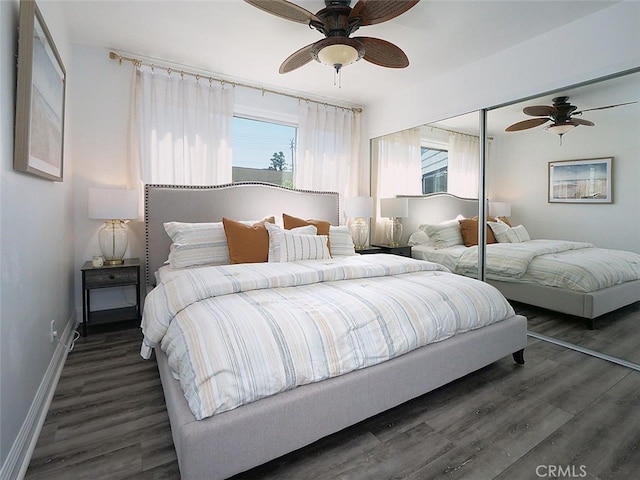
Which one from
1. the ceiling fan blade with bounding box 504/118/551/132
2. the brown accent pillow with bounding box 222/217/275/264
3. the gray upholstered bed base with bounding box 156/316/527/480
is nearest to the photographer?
the gray upholstered bed base with bounding box 156/316/527/480

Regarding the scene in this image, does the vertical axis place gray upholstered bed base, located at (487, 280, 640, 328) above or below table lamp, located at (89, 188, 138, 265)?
below

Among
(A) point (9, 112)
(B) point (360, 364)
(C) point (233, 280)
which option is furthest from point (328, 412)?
(A) point (9, 112)

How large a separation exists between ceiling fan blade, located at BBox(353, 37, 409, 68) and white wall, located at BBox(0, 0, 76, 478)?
196 cm

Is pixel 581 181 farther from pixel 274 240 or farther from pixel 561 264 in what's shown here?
pixel 274 240

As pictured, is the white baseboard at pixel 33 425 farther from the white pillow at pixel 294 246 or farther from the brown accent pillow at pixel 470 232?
the brown accent pillow at pixel 470 232

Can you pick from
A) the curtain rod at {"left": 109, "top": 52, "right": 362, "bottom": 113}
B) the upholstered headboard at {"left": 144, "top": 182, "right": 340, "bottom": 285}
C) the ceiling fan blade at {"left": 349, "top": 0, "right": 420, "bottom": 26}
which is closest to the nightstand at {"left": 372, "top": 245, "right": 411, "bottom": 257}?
the upholstered headboard at {"left": 144, "top": 182, "right": 340, "bottom": 285}

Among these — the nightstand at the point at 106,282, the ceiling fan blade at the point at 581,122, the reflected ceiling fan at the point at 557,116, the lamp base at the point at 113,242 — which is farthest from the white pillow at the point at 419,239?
the lamp base at the point at 113,242

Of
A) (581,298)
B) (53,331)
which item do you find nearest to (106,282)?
(53,331)

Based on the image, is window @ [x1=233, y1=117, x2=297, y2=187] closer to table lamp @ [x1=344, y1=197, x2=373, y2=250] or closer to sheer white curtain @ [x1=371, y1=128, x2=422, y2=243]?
table lamp @ [x1=344, y1=197, x2=373, y2=250]

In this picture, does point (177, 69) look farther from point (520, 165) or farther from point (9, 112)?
point (520, 165)

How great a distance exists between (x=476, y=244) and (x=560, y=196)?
2.72 ft

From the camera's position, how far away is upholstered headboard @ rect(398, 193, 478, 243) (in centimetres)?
348

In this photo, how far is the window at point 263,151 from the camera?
3.92 metres

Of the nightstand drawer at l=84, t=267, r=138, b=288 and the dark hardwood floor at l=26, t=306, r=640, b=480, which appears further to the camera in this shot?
the nightstand drawer at l=84, t=267, r=138, b=288
